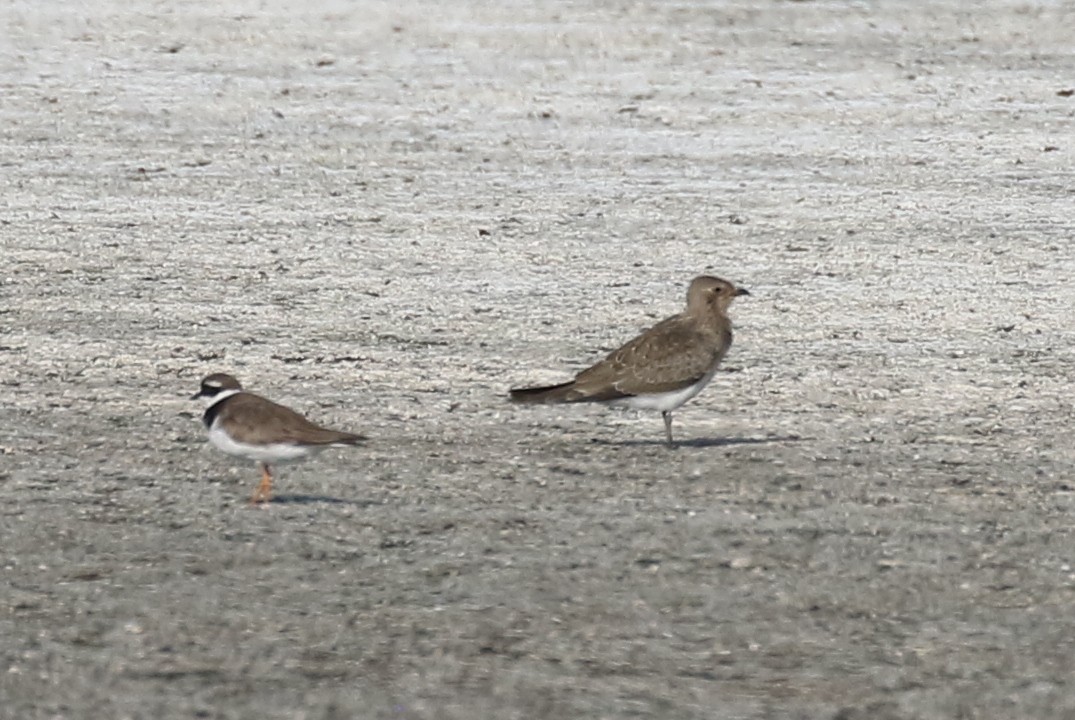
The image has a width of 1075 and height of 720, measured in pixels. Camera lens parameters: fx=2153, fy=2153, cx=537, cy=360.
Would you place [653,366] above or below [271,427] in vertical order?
below

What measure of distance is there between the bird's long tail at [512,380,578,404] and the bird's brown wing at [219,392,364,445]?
1.62 metres

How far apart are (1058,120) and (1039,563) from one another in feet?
41.9

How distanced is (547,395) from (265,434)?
6.73 ft

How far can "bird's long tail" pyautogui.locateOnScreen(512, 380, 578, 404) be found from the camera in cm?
1098

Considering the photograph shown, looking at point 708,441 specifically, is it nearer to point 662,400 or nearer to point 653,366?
point 662,400

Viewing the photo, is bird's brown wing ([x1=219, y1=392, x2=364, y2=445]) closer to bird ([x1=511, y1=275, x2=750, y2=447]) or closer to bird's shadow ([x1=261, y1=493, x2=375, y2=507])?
bird's shadow ([x1=261, y1=493, x2=375, y2=507])

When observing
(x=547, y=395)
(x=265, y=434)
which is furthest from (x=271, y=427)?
(x=547, y=395)

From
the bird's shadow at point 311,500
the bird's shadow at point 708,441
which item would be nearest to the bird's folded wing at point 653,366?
the bird's shadow at point 708,441

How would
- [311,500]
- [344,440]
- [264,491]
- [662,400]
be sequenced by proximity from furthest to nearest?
1. [662,400]
2. [311,500]
3. [264,491]
4. [344,440]

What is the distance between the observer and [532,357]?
13031 mm

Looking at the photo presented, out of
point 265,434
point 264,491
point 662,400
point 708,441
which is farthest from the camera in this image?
point 708,441

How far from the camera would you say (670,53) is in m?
23.7

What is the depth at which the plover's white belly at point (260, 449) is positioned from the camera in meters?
9.39

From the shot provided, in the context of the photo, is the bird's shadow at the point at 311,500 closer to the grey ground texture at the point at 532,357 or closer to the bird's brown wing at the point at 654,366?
the grey ground texture at the point at 532,357
